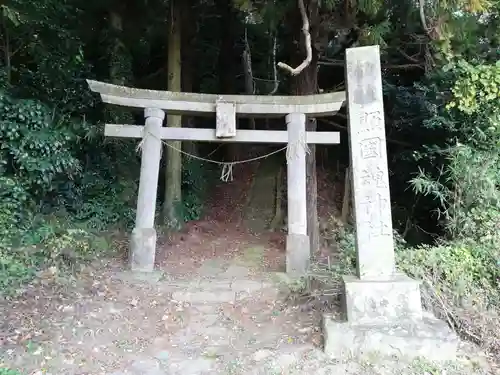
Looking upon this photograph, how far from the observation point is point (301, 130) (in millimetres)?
6953

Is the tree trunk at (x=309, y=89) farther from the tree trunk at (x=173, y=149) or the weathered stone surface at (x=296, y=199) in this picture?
the tree trunk at (x=173, y=149)

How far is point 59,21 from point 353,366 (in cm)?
743

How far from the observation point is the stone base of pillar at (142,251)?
6445 millimetres

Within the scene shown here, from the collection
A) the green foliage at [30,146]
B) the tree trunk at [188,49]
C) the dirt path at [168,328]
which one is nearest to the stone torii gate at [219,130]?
the dirt path at [168,328]

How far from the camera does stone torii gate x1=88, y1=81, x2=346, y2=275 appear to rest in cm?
666

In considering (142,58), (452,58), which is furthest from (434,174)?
(142,58)

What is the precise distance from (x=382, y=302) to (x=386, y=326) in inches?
8.8

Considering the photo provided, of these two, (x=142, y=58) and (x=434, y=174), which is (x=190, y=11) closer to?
(x=142, y=58)

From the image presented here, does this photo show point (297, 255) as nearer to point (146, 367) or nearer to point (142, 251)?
point (142, 251)

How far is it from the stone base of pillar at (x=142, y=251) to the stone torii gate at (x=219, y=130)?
2cm

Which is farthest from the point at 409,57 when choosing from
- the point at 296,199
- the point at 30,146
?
the point at 30,146

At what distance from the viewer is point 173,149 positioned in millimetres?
9109

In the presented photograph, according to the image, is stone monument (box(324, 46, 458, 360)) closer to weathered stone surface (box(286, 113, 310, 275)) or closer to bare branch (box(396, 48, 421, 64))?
weathered stone surface (box(286, 113, 310, 275))

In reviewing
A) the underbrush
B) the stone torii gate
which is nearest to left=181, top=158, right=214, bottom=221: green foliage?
the stone torii gate
